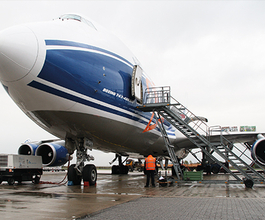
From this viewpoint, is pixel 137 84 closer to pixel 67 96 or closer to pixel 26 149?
pixel 67 96

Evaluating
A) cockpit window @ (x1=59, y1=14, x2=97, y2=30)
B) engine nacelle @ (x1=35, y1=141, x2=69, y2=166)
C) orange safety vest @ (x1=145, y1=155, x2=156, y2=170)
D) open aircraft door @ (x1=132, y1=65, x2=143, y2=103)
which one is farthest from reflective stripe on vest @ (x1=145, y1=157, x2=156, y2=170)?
engine nacelle @ (x1=35, y1=141, x2=69, y2=166)

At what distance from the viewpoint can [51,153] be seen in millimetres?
13812

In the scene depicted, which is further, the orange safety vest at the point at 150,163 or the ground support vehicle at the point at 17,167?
the ground support vehicle at the point at 17,167

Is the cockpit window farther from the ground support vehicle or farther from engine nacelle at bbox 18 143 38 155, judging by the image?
engine nacelle at bbox 18 143 38 155

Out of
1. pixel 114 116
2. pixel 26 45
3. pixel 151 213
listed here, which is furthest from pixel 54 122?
pixel 151 213

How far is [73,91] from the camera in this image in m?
7.15

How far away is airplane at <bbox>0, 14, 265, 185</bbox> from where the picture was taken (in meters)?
6.45

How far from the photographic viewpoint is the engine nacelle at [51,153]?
1368 cm

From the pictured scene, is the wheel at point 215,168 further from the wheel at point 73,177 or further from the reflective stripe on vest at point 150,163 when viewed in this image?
the wheel at point 73,177

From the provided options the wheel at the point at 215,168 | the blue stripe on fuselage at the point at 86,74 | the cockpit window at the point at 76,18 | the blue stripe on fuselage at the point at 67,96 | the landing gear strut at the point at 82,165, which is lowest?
the wheel at the point at 215,168

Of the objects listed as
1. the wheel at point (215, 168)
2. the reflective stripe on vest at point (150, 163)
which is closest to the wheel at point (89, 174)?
the reflective stripe on vest at point (150, 163)

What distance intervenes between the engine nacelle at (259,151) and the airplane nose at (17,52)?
9.92m

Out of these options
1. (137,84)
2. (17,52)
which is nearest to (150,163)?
(137,84)

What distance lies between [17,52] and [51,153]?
854 centimetres
